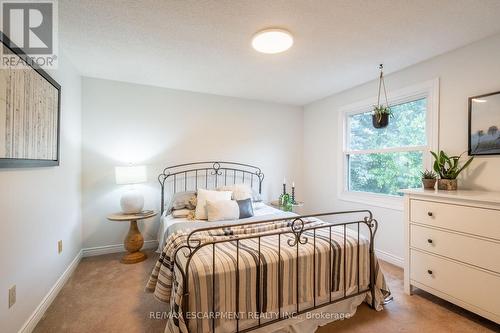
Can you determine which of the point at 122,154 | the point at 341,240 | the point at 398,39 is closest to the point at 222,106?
the point at 122,154

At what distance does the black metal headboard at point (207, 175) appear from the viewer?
139 inches

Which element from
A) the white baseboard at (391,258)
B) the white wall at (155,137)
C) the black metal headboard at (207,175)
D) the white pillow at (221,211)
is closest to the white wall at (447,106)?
the white baseboard at (391,258)

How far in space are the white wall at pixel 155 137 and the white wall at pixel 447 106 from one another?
2.96ft

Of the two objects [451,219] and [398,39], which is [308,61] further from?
[451,219]

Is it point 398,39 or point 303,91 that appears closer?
point 398,39

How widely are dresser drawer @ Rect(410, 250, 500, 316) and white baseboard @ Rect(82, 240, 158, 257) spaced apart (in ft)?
10.5

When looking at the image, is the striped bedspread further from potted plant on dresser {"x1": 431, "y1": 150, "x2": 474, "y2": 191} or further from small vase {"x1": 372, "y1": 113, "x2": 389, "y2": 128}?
small vase {"x1": 372, "y1": 113, "x2": 389, "y2": 128}

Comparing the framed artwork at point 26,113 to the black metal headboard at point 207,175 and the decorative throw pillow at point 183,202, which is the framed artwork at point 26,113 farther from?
the black metal headboard at point 207,175

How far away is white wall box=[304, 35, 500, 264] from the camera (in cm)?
211

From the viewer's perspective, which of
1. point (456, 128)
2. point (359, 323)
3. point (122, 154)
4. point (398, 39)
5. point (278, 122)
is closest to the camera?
point (359, 323)

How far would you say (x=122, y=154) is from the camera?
3258 mm

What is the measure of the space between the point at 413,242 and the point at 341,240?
2.70 feet

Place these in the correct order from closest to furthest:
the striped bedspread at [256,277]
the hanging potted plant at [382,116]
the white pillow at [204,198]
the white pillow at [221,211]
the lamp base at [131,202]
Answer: the striped bedspread at [256,277] → the hanging potted plant at [382,116] → the white pillow at [221,211] → the white pillow at [204,198] → the lamp base at [131,202]

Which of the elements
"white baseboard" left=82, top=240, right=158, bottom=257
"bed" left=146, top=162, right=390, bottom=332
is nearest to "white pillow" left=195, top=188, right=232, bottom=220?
"bed" left=146, top=162, right=390, bottom=332
